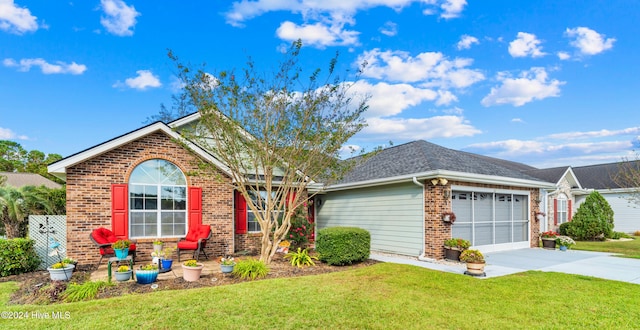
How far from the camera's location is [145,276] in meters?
6.89

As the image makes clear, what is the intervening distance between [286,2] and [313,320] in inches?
364

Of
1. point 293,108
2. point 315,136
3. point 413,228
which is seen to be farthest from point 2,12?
point 413,228

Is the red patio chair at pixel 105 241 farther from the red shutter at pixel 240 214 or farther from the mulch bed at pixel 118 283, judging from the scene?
the red shutter at pixel 240 214

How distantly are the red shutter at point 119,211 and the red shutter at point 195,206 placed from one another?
64.8 inches

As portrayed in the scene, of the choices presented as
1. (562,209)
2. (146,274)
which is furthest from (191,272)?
(562,209)

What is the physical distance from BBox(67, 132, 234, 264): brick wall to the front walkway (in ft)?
16.3

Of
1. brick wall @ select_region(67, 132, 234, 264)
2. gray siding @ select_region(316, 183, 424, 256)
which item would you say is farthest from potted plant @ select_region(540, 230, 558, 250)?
brick wall @ select_region(67, 132, 234, 264)

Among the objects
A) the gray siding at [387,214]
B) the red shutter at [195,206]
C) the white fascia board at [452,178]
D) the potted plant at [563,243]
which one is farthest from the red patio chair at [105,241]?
the potted plant at [563,243]

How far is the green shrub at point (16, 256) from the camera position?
324 inches

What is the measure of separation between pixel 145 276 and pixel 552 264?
10.3 m

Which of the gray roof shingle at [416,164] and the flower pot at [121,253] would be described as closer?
the flower pot at [121,253]

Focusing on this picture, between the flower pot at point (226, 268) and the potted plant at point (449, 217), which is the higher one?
the potted plant at point (449, 217)

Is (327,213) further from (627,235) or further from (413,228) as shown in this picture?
(627,235)

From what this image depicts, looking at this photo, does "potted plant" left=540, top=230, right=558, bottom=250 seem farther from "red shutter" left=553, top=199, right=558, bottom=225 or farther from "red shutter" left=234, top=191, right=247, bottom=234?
"red shutter" left=234, top=191, right=247, bottom=234
